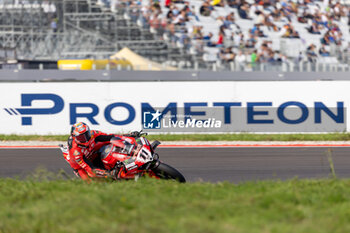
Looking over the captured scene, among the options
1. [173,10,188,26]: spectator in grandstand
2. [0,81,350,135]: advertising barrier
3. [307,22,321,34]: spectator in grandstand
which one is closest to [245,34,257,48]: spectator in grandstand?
[173,10,188,26]: spectator in grandstand

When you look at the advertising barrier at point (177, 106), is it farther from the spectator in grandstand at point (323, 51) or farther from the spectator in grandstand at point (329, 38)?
the spectator in grandstand at point (329, 38)

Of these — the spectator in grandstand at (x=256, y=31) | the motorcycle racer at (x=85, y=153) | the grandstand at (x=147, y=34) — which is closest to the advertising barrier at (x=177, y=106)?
the grandstand at (x=147, y=34)

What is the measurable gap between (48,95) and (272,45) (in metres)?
11.4

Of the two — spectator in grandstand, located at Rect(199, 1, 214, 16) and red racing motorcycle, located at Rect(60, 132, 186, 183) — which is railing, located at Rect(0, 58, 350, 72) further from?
red racing motorcycle, located at Rect(60, 132, 186, 183)

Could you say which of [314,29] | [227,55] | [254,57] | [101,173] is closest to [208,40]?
[227,55]

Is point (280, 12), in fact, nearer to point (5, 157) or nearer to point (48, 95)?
point (48, 95)

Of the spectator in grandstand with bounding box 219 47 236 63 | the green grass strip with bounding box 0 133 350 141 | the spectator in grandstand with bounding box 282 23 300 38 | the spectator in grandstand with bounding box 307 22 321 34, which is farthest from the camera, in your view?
the spectator in grandstand with bounding box 307 22 321 34

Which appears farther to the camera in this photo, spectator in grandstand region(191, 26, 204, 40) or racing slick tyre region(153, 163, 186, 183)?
spectator in grandstand region(191, 26, 204, 40)

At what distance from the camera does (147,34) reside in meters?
24.9

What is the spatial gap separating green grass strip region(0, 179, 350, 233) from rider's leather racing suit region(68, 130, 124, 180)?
3.10 feet

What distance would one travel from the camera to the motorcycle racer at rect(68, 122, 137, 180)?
8508mm

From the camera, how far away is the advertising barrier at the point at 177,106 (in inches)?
671

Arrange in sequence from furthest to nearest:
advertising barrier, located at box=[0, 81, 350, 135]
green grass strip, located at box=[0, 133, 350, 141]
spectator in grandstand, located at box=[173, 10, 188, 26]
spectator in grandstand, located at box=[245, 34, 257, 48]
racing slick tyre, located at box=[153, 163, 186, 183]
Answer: spectator in grandstand, located at box=[245, 34, 257, 48] → spectator in grandstand, located at box=[173, 10, 188, 26] → advertising barrier, located at box=[0, 81, 350, 135] → green grass strip, located at box=[0, 133, 350, 141] → racing slick tyre, located at box=[153, 163, 186, 183]

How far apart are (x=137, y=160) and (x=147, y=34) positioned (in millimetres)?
16973
